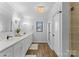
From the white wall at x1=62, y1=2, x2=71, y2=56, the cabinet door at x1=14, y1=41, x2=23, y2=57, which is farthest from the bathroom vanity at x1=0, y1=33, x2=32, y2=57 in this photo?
the white wall at x1=62, y1=2, x2=71, y2=56

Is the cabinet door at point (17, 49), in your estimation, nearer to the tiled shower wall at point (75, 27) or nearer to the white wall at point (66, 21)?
the white wall at point (66, 21)

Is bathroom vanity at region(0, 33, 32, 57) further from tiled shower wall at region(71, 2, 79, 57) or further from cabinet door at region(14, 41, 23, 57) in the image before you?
tiled shower wall at region(71, 2, 79, 57)

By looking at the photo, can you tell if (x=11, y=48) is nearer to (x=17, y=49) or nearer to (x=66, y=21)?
(x=17, y=49)

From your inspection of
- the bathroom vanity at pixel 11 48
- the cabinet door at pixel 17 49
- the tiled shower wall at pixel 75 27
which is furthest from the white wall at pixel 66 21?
the cabinet door at pixel 17 49

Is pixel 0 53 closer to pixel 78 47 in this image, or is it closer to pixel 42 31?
pixel 78 47

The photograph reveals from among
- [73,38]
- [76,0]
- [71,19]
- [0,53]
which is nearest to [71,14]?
[71,19]

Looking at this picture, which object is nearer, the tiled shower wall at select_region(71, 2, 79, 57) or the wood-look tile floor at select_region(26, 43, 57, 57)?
the tiled shower wall at select_region(71, 2, 79, 57)

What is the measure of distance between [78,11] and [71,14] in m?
0.13

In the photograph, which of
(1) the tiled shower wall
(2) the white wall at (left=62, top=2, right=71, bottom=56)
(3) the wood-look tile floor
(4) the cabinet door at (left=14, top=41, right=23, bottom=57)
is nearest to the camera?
(1) the tiled shower wall

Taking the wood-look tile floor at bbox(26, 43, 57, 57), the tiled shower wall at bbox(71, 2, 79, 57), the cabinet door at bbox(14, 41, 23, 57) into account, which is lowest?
the wood-look tile floor at bbox(26, 43, 57, 57)

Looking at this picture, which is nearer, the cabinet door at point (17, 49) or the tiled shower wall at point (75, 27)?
the tiled shower wall at point (75, 27)

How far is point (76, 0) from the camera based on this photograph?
1854 mm

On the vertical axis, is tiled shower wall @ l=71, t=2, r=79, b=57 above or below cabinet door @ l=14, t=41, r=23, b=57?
above

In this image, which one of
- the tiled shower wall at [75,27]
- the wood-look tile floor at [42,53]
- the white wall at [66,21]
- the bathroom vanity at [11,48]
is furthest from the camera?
the wood-look tile floor at [42,53]
